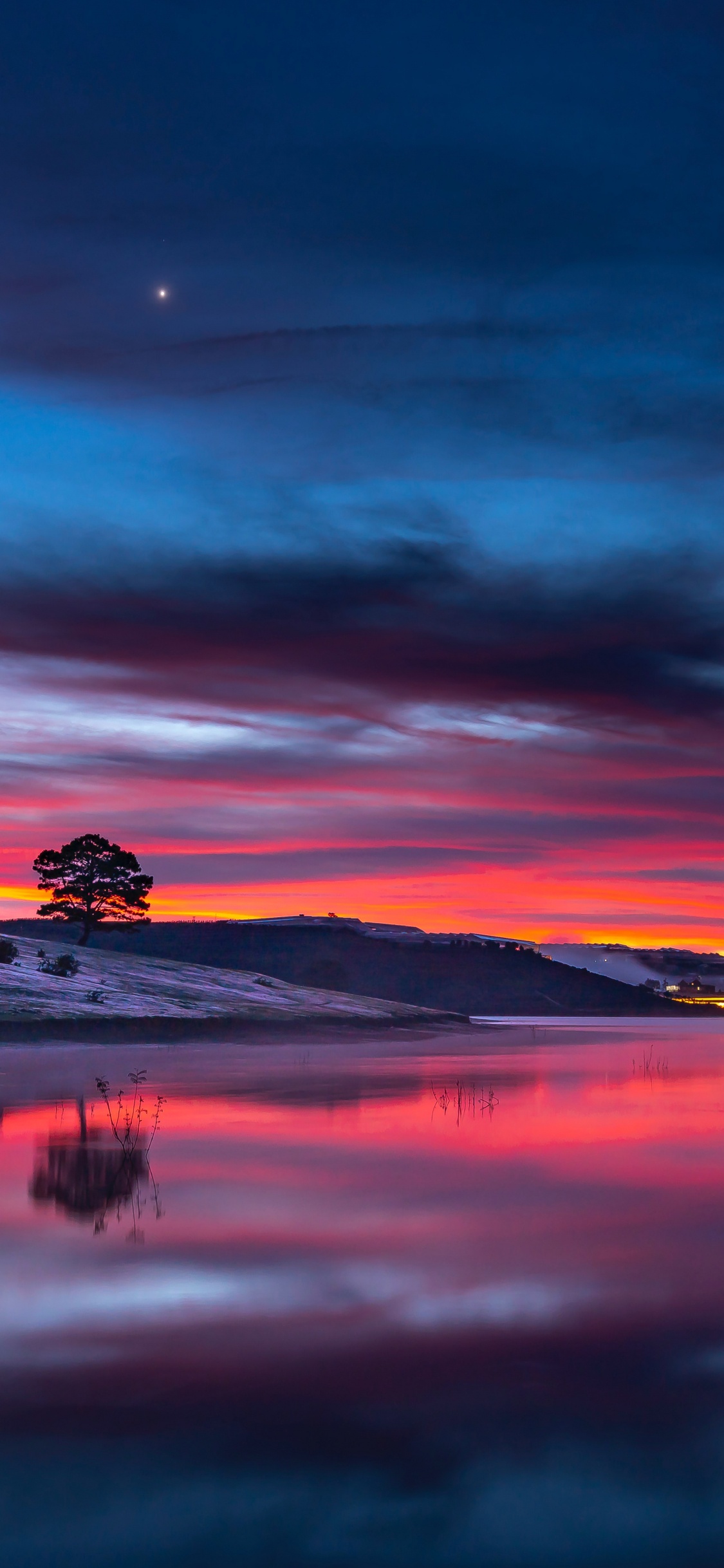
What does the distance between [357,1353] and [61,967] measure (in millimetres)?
58241

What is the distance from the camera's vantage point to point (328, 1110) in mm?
29672

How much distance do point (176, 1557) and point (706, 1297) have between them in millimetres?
7051

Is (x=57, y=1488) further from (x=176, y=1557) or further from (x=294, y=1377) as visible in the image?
(x=294, y=1377)

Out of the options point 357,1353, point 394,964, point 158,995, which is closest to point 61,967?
point 158,995

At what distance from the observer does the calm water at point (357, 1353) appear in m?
7.57

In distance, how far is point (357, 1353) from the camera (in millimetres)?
10469

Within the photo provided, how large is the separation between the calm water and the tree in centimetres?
5721

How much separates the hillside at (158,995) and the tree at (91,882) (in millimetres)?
2911

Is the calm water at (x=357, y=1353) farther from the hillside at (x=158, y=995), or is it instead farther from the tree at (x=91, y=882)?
the tree at (x=91, y=882)

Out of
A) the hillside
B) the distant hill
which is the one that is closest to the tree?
the hillside

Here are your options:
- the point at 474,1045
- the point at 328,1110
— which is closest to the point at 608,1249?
the point at 328,1110

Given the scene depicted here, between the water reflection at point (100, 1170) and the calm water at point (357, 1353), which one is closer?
the calm water at point (357, 1353)

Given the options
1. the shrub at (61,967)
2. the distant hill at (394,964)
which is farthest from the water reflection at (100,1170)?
the distant hill at (394,964)

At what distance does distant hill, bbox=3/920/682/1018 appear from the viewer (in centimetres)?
13212
